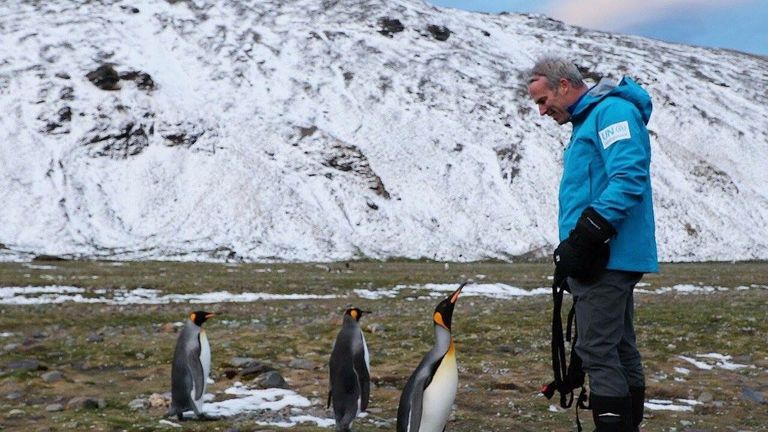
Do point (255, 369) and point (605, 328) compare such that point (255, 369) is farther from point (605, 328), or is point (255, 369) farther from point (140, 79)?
point (140, 79)

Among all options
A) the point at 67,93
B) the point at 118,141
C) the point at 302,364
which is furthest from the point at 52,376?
the point at 67,93

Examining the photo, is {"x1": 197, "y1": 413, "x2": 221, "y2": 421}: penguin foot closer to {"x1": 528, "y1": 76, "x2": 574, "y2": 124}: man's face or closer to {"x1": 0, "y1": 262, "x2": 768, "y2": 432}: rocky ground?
{"x1": 0, "y1": 262, "x2": 768, "y2": 432}: rocky ground

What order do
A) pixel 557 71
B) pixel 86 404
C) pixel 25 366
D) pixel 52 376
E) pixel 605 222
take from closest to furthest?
pixel 605 222, pixel 557 71, pixel 86 404, pixel 52 376, pixel 25 366

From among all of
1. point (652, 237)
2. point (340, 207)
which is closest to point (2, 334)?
point (652, 237)

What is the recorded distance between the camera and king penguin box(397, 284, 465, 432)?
24.1 ft

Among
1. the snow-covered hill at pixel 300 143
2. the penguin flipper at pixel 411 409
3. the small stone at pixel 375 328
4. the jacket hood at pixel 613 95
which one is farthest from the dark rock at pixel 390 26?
the jacket hood at pixel 613 95

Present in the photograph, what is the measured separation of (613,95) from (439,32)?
8772cm

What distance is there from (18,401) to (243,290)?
61.1ft

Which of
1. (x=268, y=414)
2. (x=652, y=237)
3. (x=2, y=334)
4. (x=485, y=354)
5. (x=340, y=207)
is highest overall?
(x=652, y=237)

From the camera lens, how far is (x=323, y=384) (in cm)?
1095

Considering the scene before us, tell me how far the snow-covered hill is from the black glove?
47.3 metres

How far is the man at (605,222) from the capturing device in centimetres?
555

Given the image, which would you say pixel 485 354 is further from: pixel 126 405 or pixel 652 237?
pixel 652 237

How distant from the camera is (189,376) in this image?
9.22 meters
